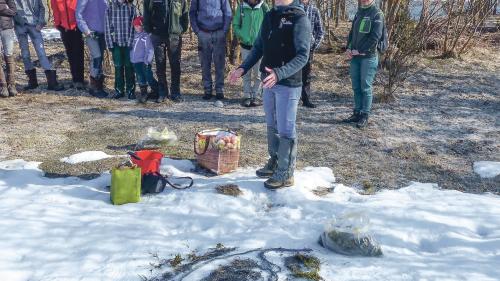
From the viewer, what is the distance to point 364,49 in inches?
249

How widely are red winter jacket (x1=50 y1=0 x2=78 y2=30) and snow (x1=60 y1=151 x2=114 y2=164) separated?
3.21m

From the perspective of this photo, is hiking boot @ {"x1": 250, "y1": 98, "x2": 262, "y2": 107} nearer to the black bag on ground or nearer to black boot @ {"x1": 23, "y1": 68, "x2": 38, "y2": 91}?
the black bag on ground

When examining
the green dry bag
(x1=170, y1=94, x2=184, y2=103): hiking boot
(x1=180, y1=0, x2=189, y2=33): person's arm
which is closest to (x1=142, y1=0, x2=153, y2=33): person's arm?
(x1=180, y1=0, x2=189, y2=33): person's arm

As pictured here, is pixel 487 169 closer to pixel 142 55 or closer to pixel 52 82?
pixel 142 55

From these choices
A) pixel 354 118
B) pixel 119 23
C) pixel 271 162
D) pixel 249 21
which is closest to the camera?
pixel 271 162

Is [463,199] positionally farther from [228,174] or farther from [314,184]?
[228,174]

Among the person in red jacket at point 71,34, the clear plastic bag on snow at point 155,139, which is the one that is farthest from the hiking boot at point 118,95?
the clear plastic bag on snow at point 155,139

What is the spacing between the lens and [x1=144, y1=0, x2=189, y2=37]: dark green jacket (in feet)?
23.8

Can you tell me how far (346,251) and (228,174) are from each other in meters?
1.79

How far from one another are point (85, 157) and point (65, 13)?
134 inches

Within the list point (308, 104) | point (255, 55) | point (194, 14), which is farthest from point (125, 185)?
point (308, 104)

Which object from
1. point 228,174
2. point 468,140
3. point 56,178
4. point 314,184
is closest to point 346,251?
point 314,184

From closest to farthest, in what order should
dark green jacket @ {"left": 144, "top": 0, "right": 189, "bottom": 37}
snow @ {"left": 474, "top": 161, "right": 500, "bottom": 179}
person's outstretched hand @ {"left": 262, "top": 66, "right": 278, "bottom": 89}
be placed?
person's outstretched hand @ {"left": 262, "top": 66, "right": 278, "bottom": 89} < snow @ {"left": 474, "top": 161, "right": 500, "bottom": 179} < dark green jacket @ {"left": 144, "top": 0, "right": 189, "bottom": 37}

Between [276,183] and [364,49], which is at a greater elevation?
[364,49]
